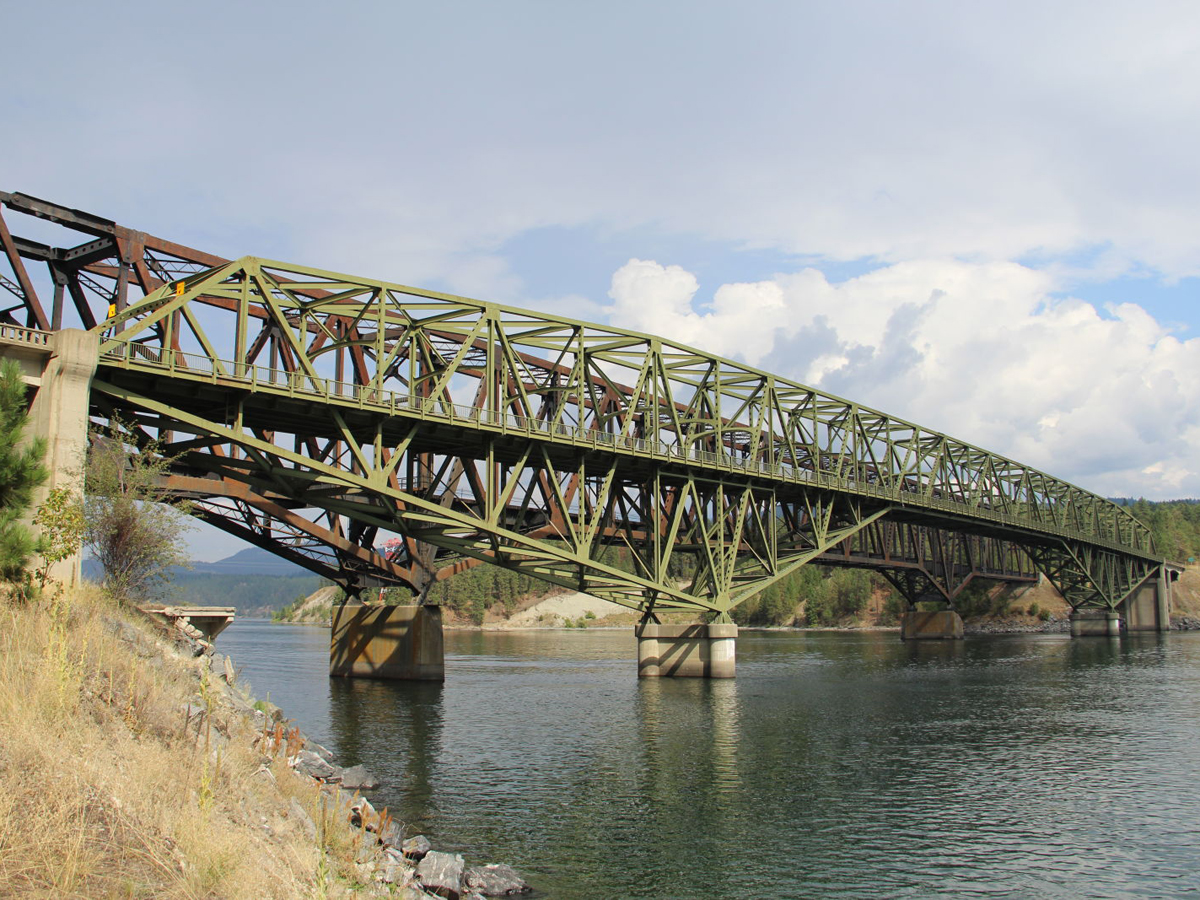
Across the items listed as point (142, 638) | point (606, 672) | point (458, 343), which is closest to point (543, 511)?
point (458, 343)

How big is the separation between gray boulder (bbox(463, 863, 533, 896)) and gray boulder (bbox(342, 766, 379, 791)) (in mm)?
8656

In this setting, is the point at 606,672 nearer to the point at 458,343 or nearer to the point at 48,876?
the point at 458,343

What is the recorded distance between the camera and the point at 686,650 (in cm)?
6234

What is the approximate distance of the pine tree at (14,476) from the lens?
962 inches

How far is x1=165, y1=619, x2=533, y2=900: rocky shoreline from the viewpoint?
1723cm

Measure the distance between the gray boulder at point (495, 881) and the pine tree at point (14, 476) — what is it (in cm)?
1473

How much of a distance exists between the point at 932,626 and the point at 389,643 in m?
88.4

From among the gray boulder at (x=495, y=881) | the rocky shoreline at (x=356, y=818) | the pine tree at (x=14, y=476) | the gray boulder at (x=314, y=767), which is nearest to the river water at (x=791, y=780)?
the gray boulder at (x=495, y=881)

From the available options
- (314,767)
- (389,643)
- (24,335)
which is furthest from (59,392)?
(389,643)

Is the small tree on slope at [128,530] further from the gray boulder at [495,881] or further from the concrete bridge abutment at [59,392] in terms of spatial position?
the gray boulder at [495,881]

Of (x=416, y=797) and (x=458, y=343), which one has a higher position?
(x=458, y=343)

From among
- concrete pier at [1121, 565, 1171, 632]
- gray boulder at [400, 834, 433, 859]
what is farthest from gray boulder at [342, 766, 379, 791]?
concrete pier at [1121, 565, 1171, 632]

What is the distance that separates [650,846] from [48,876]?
14.4m

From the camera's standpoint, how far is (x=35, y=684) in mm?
15719
